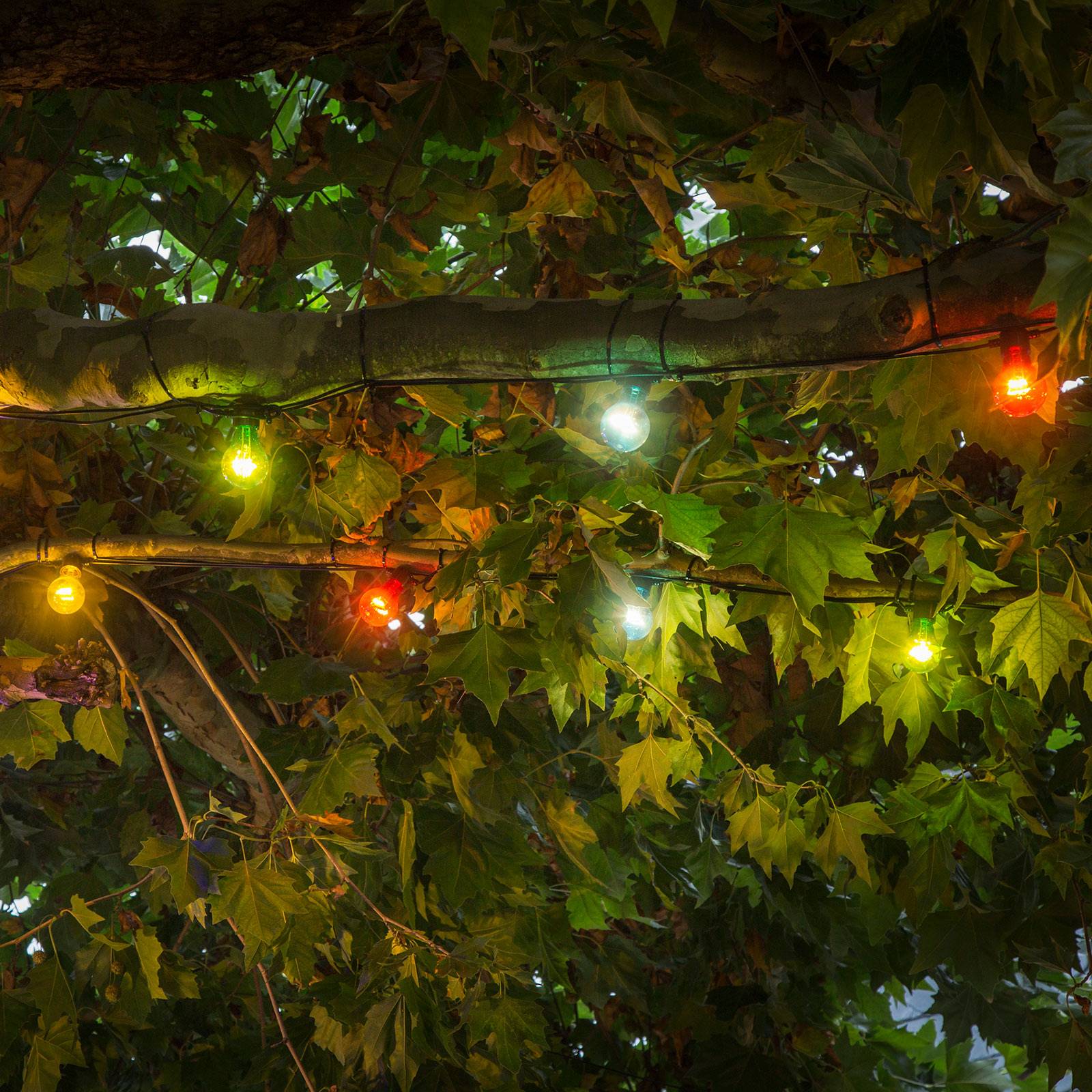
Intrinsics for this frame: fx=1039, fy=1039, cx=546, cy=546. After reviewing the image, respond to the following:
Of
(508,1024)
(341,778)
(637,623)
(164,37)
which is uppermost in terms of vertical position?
(164,37)

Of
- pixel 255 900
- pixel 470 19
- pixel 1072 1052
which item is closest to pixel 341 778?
pixel 255 900

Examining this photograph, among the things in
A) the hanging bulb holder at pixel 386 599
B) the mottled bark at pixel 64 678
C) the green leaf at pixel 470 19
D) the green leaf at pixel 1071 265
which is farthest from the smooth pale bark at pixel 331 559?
the green leaf at pixel 470 19

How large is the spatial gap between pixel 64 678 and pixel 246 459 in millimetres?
671

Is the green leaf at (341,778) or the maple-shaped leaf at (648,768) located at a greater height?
the maple-shaped leaf at (648,768)

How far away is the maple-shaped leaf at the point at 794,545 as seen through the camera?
1.32 m

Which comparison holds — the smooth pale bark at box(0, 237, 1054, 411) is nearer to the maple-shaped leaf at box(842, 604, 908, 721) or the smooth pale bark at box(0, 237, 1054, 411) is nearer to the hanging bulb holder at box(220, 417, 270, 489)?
the hanging bulb holder at box(220, 417, 270, 489)

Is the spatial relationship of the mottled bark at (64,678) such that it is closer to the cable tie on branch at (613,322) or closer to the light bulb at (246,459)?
the light bulb at (246,459)

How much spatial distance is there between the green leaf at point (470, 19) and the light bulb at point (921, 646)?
1.18m

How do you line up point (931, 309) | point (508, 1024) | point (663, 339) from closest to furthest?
point (931, 309)
point (663, 339)
point (508, 1024)

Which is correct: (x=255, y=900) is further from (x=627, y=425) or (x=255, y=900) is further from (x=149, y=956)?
(x=627, y=425)

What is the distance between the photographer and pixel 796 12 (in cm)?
129

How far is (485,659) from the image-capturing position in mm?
1537

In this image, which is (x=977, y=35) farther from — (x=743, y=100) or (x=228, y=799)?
(x=228, y=799)

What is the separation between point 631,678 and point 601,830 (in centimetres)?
68
